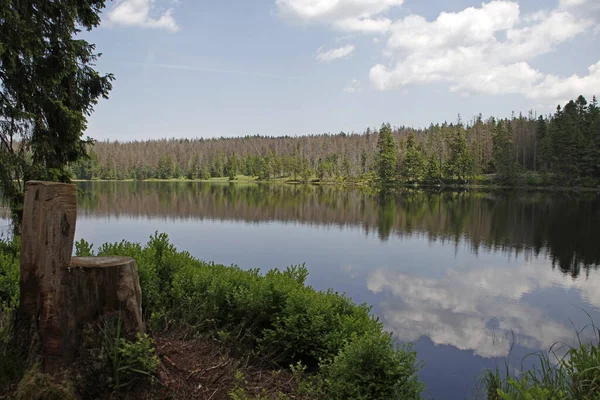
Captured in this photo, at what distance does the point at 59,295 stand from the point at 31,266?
327 millimetres

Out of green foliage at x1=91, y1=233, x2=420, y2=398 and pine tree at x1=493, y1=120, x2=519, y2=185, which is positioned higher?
pine tree at x1=493, y1=120, x2=519, y2=185

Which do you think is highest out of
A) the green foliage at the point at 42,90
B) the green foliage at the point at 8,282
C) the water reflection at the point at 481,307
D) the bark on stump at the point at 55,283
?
the green foliage at the point at 42,90

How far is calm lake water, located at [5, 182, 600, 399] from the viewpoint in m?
10.1

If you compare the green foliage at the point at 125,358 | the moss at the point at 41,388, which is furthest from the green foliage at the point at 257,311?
the moss at the point at 41,388

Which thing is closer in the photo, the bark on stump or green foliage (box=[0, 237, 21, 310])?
the bark on stump

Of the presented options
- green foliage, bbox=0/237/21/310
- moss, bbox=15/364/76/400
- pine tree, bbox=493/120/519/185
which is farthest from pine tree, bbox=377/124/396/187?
moss, bbox=15/364/76/400

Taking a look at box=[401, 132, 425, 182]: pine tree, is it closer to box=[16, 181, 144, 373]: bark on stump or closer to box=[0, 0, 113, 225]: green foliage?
box=[0, 0, 113, 225]: green foliage

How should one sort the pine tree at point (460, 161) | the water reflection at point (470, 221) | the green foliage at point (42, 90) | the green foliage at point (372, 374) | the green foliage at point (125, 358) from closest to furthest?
the green foliage at point (125, 358) → the green foliage at point (372, 374) → the green foliage at point (42, 90) → the water reflection at point (470, 221) → the pine tree at point (460, 161)

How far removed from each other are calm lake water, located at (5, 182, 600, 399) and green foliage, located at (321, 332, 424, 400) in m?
3.91

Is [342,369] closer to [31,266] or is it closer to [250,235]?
[31,266]

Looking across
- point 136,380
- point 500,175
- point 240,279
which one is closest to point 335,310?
point 240,279

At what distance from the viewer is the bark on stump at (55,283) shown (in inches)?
127

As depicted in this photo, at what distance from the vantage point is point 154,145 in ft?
604

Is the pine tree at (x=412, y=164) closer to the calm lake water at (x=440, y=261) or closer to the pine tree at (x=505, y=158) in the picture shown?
the pine tree at (x=505, y=158)
